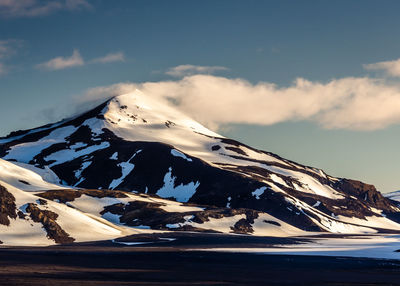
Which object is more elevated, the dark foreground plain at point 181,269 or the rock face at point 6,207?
the rock face at point 6,207

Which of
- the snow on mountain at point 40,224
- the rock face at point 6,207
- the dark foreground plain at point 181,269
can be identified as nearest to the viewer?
the dark foreground plain at point 181,269

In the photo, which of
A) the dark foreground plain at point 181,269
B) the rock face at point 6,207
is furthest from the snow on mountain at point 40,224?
the dark foreground plain at point 181,269

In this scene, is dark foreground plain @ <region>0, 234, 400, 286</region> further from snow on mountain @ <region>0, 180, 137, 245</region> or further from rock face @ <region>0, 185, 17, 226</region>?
rock face @ <region>0, 185, 17, 226</region>

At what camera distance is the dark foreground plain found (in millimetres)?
65438

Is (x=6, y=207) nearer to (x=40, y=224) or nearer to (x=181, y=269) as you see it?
(x=40, y=224)

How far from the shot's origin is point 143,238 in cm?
14625

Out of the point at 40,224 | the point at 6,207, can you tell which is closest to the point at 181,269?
the point at 40,224

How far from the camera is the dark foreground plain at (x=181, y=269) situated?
215 ft

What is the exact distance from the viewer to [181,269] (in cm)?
7888

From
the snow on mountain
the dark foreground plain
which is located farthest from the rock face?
the dark foreground plain

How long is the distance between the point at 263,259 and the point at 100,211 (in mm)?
101590

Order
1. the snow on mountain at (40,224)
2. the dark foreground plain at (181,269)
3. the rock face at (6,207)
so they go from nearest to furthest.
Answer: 1. the dark foreground plain at (181,269)
2. the snow on mountain at (40,224)
3. the rock face at (6,207)

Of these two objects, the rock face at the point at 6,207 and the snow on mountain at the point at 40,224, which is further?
the rock face at the point at 6,207

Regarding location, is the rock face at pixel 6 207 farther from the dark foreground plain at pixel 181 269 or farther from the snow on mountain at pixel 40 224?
the dark foreground plain at pixel 181 269
